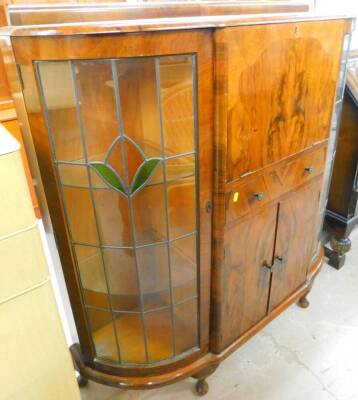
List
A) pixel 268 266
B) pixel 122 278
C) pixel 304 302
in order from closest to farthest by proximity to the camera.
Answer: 1. pixel 122 278
2. pixel 268 266
3. pixel 304 302

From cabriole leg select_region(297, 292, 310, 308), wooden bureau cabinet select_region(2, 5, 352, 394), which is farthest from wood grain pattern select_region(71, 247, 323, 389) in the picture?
cabriole leg select_region(297, 292, 310, 308)

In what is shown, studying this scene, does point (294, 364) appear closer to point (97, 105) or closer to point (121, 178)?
point (121, 178)

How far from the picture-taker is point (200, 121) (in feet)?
2.71

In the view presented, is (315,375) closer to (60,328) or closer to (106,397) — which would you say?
(106,397)

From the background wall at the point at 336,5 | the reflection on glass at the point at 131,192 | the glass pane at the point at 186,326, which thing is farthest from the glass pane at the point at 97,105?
the background wall at the point at 336,5

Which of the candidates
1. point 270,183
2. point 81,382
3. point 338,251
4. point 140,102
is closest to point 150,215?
point 140,102

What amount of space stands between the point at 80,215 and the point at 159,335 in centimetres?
48

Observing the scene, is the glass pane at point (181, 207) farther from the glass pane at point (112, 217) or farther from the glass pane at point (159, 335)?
the glass pane at point (159, 335)

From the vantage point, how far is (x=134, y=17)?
0.88 metres

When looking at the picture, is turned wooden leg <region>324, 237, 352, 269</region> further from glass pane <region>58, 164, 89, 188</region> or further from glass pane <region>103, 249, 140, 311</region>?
glass pane <region>58, 164, 89, 188</region>

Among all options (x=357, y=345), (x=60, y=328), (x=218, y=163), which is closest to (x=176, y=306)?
(x=60, y=328)

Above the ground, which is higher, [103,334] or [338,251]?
[103,334]

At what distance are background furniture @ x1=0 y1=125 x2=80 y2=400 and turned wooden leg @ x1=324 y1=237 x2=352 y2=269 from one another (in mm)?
1494

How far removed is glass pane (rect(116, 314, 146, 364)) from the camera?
1.05 meters
